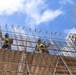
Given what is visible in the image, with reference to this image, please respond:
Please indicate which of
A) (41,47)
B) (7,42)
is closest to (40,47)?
(41,47)

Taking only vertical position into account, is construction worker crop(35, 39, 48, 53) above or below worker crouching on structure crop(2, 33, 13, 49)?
below

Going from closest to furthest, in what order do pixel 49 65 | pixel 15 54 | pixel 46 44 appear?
pixel 15 54 < pixel 49 65 < pixel 46 44

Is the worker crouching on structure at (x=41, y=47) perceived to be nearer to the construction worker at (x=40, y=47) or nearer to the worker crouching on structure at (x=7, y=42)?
the construction worker at (x=40, y=47)

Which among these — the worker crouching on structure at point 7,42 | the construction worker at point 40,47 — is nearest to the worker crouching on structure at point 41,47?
the construction worker at point 40,47

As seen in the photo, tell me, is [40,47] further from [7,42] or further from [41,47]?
[7,42]

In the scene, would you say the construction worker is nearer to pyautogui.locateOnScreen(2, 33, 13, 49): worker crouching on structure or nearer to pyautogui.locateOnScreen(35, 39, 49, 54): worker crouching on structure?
pyautogui.locateOnScreen(35, 39, 49, 54): worker crouching on structure

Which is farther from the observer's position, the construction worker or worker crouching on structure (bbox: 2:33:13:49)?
the construction worker

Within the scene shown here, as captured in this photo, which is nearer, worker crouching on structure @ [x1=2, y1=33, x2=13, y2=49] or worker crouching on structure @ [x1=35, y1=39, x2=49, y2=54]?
worker crouching on structure @ [x1=2, y1=33, x2=13, y2=49]

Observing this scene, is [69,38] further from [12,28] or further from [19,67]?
[19,67]

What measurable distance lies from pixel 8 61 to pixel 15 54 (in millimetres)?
544

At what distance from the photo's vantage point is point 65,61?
1402 cm

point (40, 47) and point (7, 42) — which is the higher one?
point (7, 42)

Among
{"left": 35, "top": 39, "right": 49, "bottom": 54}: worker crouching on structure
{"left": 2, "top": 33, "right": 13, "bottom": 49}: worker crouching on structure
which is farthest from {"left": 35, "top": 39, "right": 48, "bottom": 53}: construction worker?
{"left": 2, "top": 33, "right": 13, "bottom": 49}: worker crouching on structure

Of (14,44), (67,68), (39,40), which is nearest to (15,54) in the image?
(14,44)
